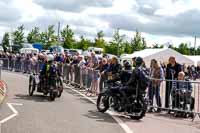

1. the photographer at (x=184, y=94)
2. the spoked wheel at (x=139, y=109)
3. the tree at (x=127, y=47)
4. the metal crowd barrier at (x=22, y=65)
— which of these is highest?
the tree at (x=127, y=47)

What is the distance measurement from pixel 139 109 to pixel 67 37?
69.0 m

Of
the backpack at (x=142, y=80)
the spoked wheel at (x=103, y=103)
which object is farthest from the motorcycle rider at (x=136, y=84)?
the spoked wheel at (x=103, y=103)

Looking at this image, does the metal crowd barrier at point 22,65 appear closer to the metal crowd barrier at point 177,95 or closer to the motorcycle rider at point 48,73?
the motorcycle rider at point 48,73

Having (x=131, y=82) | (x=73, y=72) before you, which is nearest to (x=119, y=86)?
(x=131, y=82)

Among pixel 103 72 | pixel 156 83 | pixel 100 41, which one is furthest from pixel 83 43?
pixel 156 83

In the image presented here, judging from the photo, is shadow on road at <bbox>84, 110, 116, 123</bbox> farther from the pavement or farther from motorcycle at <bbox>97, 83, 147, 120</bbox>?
motorcycle at <bbox>97, 83, 147, 120</bbox>

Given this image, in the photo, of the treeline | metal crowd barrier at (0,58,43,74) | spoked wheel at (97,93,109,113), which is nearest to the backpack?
spoked wheel at (97,93,109,113)

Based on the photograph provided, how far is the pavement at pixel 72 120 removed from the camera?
10.6 m

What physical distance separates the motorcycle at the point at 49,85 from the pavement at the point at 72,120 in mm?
384

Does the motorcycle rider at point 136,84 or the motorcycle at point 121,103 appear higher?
the motorcycle rider at point 136,84

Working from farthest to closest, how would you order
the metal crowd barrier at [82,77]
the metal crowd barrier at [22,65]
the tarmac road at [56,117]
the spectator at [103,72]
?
the metal crowd barrier at [22,65] < the metal crowd barrier at [82,77] < the spectator at [103,72] < the tarmac road at [56,117]

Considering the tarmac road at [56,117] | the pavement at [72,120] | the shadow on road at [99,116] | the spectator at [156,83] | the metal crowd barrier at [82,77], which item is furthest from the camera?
the metal crowd barrier at [82,77]

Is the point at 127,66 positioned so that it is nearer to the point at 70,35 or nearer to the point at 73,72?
the point at 73,72

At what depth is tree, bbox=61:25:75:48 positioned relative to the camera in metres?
81.3
